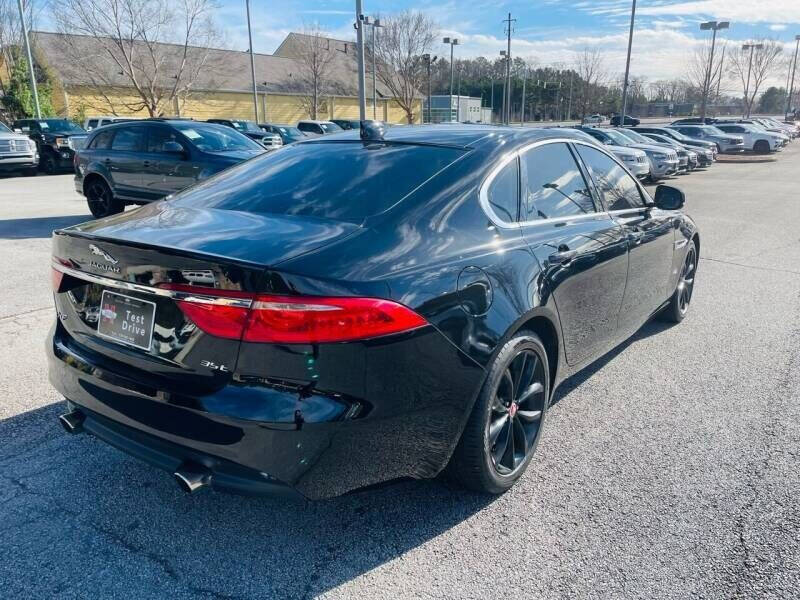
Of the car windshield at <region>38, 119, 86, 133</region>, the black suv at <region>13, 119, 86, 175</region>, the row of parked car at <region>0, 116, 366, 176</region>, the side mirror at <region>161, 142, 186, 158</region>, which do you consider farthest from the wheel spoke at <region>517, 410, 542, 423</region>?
the car windshield at <region>38, 119, 86, 133</region>

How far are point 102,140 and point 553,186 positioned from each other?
9645mm

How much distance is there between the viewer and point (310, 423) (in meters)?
2.08

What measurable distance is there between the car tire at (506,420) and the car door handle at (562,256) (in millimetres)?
399

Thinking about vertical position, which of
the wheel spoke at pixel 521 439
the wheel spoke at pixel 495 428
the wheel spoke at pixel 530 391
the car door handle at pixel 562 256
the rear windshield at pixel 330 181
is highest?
the rear windshield at pixel 330 181

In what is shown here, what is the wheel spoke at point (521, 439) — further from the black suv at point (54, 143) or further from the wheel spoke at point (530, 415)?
the black suv at point (54, 143)

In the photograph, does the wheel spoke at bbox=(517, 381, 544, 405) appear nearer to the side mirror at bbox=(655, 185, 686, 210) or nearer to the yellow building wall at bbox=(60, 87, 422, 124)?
the side mirror at bbox=(655, 185, 686, 210)

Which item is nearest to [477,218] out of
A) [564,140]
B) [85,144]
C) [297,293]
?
[297,293]

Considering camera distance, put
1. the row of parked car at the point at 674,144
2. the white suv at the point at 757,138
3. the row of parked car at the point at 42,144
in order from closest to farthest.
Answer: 1. the row of parked car at the point at 674,144
2. the row of parked car at the point at 42,144
3. the white suv at the point at 757,138

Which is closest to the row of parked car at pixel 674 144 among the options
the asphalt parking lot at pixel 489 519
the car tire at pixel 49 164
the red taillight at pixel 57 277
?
the asphalt parking lot at pixel 489 519

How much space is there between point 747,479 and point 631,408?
33.1 inches

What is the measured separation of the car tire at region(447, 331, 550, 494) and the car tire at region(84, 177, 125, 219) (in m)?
9.53

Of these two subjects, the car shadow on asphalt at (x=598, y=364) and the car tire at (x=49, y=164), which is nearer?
the car shadow on asphalt at (x=598, y=364)

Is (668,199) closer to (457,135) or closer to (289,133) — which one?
(457,135)

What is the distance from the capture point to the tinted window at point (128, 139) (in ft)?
33.1
